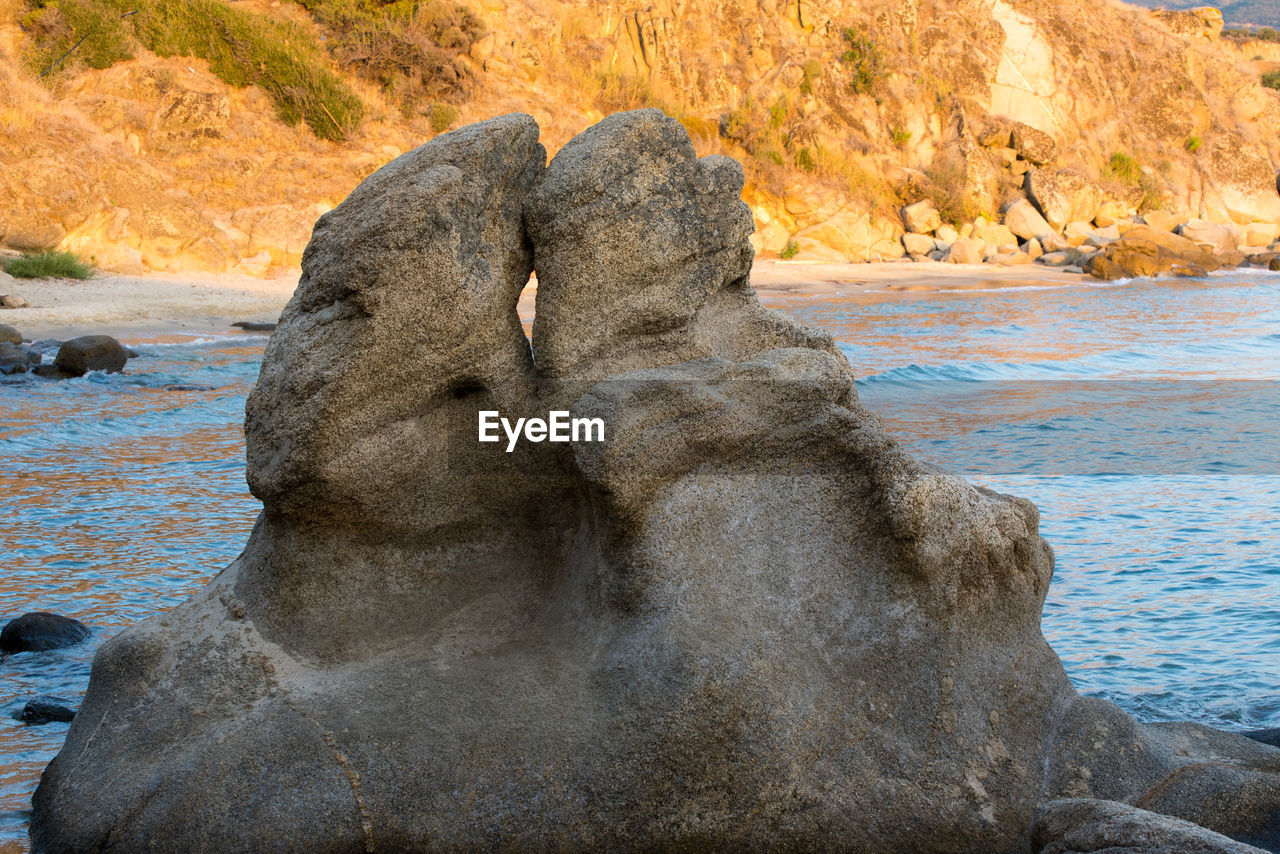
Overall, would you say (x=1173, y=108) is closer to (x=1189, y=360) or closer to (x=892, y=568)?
(x=1189, y=360)

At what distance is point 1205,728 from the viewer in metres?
3.46

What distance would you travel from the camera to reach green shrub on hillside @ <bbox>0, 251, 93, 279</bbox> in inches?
587

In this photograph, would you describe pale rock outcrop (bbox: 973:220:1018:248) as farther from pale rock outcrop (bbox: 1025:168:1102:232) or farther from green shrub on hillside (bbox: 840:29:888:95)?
green shrub on hillside (bbox: 840:29:888:95)

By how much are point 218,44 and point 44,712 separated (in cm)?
2075

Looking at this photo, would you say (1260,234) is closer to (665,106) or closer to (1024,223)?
(1024,223)

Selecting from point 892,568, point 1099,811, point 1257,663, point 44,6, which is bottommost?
point 1257,663

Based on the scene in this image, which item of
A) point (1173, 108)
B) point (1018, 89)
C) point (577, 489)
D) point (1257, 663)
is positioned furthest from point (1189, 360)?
point (1173, 108)

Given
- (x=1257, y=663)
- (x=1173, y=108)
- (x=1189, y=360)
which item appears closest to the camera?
(x=1257, y=663)

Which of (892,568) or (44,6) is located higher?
(44,6)

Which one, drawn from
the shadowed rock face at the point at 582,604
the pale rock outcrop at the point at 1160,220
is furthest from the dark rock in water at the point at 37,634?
the pale rock outcrop at the point at 1160,220

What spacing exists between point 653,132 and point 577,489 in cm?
115

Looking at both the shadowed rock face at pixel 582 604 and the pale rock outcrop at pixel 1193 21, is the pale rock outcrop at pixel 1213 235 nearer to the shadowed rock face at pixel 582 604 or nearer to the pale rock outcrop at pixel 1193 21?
the pale rock outcrop at pixel 1193 21

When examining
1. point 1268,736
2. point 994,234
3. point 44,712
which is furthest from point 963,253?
point 44,712

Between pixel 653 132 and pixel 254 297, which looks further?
pixel 254 297
